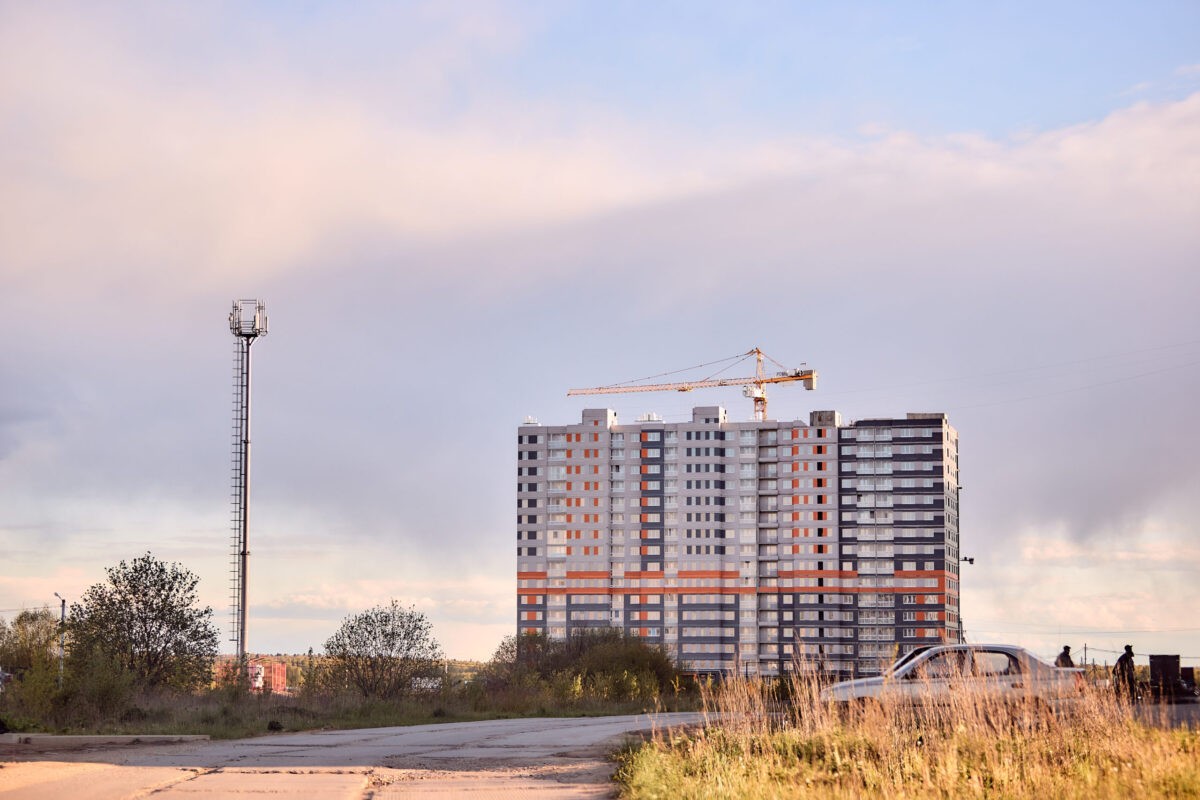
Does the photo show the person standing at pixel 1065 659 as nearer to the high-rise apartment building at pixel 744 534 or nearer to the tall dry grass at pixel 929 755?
the tall dry grass at pixel 929 755

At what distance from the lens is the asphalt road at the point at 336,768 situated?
15.1m

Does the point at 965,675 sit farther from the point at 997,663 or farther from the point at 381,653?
the point at 381,653

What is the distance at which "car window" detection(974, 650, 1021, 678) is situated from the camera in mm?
20859

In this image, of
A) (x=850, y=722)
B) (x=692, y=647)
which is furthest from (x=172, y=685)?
(x=692, y=647)

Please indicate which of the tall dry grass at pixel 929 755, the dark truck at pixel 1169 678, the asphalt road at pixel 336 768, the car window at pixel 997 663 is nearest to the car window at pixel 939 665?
the car window at pixel 997 663

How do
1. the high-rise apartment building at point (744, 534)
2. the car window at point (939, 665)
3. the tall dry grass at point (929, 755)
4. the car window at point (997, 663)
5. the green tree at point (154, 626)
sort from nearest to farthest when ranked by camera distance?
1. the tall dry grass at point (929, 755)
2. the car window at point (939, 665)
3. the car window at point (997, 663)
4. the green tree at point (154, 626)
5. the high-rise apartment building at point (744, 534)

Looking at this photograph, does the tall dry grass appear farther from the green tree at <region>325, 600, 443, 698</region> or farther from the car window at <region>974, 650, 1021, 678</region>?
the green tree at <region>325, 600, 443, 698</region>

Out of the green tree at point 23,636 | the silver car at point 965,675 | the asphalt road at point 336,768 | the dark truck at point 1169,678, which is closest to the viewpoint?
the asphalt road at point 336,768

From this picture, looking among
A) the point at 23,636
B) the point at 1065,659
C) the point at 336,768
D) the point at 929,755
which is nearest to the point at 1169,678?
the point at 1065,659

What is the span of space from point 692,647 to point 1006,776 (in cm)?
15645

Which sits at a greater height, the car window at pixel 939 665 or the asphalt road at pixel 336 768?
the car window at pixel 939 665

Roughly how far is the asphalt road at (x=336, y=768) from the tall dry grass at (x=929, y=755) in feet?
4.53

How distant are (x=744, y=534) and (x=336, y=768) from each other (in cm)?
15832

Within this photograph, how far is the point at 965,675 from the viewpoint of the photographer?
1902 cm
